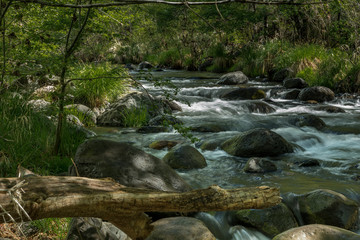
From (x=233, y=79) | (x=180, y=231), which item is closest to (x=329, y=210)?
(x=180, y=231)

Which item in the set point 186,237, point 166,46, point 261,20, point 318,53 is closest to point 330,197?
point 186,237

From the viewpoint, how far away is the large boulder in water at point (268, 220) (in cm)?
406

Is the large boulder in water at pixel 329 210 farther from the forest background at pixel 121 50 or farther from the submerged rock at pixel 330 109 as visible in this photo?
the submerged rock at pixel 330 109

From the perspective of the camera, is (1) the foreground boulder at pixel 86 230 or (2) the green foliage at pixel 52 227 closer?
(1) the foreground boulder at pixel 86 230

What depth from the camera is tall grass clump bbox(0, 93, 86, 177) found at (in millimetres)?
4605

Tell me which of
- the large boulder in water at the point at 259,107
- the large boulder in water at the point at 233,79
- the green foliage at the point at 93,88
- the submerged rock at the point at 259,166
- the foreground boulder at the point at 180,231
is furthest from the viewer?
the large boulder in water at the point at 233,79

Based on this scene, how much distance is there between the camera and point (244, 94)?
12586 mm

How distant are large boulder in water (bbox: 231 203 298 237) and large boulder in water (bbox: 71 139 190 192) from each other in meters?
0.83

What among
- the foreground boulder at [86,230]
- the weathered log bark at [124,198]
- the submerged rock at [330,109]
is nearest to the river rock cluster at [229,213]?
the foreground boulder at [86,230]

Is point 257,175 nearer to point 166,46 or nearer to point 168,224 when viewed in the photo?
point 168,224

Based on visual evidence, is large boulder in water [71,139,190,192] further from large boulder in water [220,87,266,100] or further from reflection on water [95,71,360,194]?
large boulder in water [220,87,266,100]

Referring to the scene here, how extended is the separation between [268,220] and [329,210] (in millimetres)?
748

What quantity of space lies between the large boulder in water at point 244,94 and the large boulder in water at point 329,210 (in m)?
8.31

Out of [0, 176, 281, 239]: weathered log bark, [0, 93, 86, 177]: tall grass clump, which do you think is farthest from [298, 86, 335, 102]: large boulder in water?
[0, 176, 281, 239]: weathered log bark
